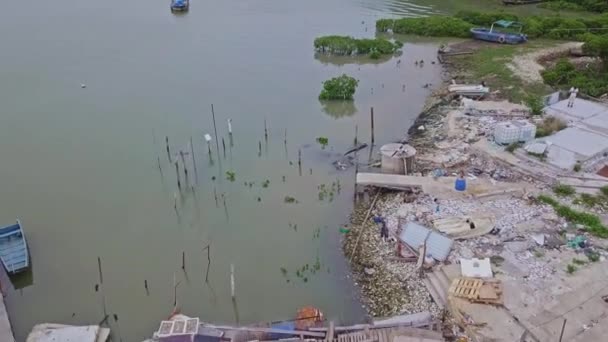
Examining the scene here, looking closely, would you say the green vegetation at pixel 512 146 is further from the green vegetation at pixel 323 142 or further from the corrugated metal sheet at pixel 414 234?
the green vegetation at pixel 323 142

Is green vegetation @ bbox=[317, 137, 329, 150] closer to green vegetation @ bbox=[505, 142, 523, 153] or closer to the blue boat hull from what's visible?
green vegetation @ bbox=[505, 142, 523, 153]

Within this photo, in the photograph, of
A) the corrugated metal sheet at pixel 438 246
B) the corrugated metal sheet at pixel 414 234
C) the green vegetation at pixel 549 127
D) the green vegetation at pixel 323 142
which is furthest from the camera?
the green vegetation at pixel 323 142

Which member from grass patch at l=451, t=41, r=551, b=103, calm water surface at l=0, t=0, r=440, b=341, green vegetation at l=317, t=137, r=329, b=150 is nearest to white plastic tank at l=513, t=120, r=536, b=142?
grass patch at l=451, t=41, r=551, b=103

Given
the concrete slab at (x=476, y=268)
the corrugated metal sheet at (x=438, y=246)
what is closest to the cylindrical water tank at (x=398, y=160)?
the corrugated metal sheet at (x=438, y=246)

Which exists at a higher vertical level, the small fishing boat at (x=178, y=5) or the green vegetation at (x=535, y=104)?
the small fishing boat at (x=178, y=5)

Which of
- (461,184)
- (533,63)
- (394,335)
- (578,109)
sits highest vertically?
(533,63)

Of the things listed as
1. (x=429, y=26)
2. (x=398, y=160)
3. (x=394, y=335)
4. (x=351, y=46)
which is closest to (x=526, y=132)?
(x=398, y=160)

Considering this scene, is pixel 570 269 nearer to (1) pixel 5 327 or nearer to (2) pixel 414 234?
(2) pixel 414 234
